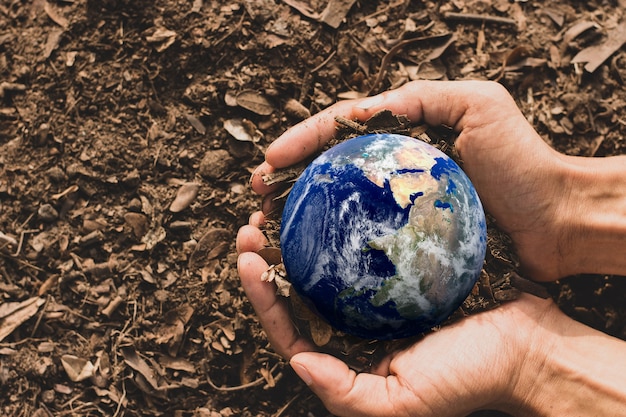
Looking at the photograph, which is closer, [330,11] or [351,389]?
[351,389]

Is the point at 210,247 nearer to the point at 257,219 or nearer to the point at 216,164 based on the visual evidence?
the point at 257,219

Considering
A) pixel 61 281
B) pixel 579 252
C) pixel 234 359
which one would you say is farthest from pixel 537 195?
pixel 61 281

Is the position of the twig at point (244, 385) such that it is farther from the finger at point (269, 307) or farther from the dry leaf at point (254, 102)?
the dry leaf at point (254, 102)

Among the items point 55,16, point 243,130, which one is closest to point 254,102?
point 243,130

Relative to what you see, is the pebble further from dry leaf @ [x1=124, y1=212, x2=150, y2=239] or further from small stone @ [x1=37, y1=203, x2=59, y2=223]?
small stone @ [x1=37, y1=203, x2=59, y2=223]

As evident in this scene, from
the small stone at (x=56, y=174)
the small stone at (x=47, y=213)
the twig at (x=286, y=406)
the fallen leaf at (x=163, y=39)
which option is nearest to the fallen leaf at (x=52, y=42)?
the fallen leaf at (x=163, y=39)

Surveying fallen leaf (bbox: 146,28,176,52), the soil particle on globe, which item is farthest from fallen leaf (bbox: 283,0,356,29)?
the soil particle on globe
